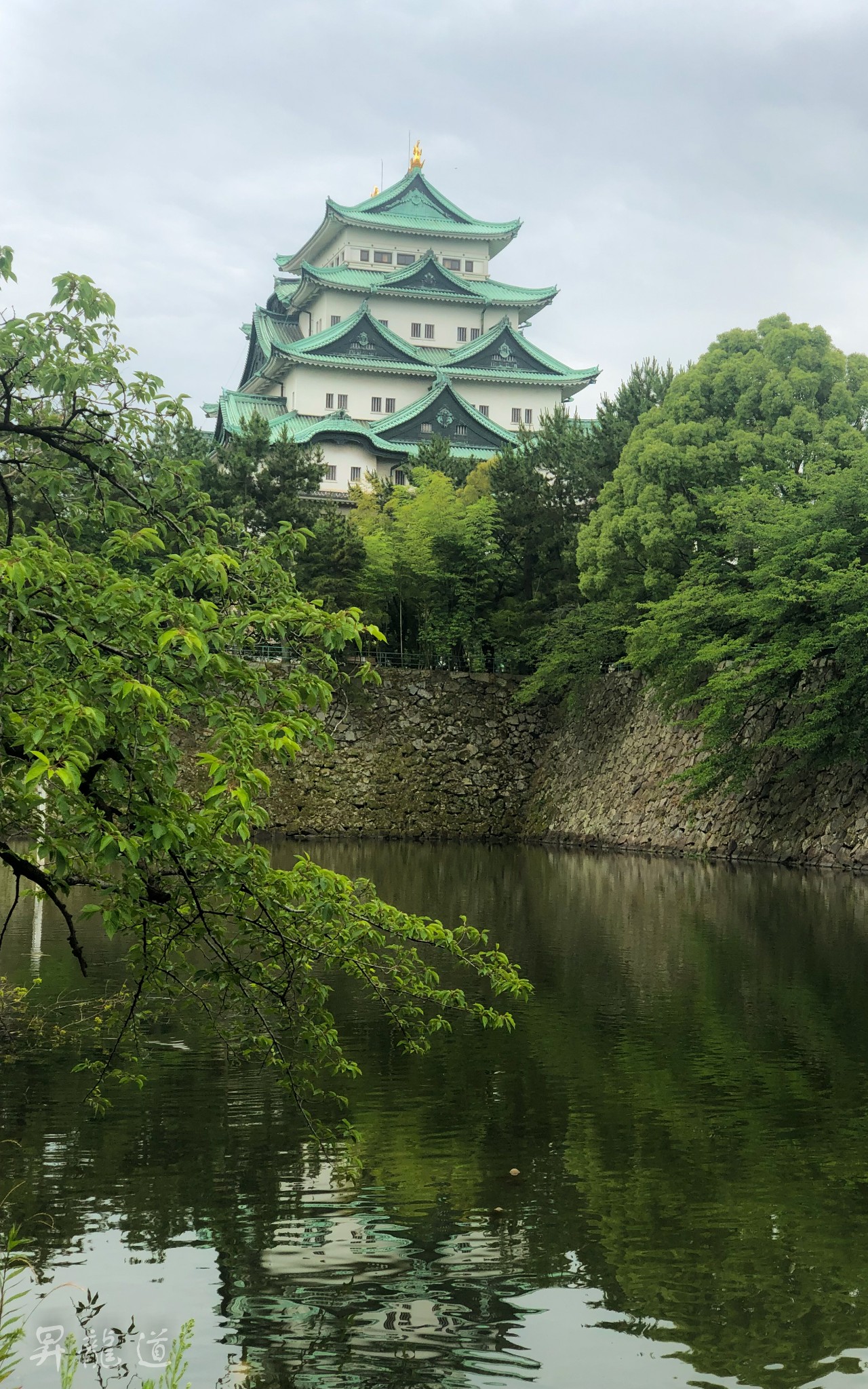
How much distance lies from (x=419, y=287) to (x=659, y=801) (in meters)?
28.5

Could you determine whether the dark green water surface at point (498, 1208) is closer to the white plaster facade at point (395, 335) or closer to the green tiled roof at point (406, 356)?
the white plaster facade at point (395, 335)

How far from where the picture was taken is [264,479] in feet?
111

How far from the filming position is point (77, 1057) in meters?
8.50

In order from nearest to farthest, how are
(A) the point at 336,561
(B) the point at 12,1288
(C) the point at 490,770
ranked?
1. (B) the point at 12,1288
2. (A) the point at 336,561
3. (C) the point at 490,770

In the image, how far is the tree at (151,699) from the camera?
426 cm

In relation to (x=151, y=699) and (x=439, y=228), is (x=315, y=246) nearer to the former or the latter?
(x=439, y=228)

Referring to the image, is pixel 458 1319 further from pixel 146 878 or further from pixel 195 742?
pixel 195 742

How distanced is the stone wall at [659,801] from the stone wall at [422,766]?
912mm

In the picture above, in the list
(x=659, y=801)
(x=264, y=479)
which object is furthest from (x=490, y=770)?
(x=264, y=479)

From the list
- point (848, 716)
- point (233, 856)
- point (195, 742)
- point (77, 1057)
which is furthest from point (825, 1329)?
point (195, 742)

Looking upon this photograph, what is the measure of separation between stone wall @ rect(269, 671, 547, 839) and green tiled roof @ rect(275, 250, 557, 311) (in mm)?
20303

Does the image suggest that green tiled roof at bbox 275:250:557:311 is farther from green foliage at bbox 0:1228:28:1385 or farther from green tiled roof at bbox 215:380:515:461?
green foliage at bbox 0:1228:28:1385

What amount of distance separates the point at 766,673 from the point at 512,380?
29468 millimetres

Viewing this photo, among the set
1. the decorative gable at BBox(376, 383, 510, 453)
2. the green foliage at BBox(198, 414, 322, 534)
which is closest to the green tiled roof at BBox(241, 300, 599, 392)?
the decorative gable at BBox(376, 383, 510, 453)
